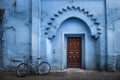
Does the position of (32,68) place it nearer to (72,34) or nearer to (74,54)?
(74,54)

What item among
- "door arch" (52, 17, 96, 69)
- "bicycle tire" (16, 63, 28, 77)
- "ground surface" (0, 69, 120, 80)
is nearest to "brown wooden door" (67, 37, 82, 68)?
"door arch" (52, 17, 96, 69)

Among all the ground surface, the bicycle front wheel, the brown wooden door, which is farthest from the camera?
the brown wooden door

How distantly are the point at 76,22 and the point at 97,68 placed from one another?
3.28 metres

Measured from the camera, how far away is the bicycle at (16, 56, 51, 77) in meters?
13.0

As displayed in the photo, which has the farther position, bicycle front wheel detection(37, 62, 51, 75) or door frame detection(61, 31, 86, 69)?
door frame detection(61, 31, 86, 69)

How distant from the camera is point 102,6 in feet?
47.0

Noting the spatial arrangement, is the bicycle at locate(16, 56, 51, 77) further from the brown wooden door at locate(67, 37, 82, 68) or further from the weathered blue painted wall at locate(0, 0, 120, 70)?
the brown wooden door at locate(67, 37, 82, 68)

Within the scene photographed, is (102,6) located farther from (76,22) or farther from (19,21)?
(19,21)

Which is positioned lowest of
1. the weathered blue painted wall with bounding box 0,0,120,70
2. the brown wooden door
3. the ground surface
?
the ground surface

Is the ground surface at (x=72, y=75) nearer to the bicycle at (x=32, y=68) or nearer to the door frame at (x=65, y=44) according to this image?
the bicycle at (x=32, y=68)

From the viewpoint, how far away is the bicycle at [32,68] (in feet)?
42.7

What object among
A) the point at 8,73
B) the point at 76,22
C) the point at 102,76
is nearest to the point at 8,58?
the point at 8,73

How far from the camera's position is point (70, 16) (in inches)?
564

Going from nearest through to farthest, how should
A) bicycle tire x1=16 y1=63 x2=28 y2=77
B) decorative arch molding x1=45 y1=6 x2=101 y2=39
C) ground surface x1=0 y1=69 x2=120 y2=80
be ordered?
ground surface x1=0 y1=69 x2=120 y2=80, bicycle tire x1=16 y1=63 x2=28 y2=77, decorative arch molding x1=45 y1=6 x2=101 y2=39
